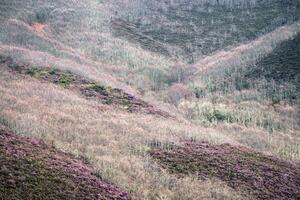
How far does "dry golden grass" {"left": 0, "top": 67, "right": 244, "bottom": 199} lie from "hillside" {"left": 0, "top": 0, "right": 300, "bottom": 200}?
3.3 inches

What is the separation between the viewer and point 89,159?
16.9 m

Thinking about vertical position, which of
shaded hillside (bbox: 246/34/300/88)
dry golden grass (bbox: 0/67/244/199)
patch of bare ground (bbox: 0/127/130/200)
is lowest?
shaded hillside (bbox: 246/34/300/88)

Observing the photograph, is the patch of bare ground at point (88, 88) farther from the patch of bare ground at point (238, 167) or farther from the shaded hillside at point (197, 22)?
the shaded hillside at point (197, 22)

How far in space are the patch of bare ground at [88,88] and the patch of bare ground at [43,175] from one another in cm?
1305

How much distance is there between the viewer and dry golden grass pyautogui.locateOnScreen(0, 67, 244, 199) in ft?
52.6

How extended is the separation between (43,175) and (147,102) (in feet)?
60.4

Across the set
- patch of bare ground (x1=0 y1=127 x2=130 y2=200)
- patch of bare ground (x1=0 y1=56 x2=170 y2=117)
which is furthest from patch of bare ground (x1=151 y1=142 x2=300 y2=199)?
patch of bare ground (x1=0 y1=56 x2=170 y2=117)

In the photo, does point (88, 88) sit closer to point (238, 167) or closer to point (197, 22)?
point (238, 167)

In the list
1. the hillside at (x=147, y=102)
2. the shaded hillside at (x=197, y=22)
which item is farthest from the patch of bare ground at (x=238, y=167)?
the shaded hillside at (x=197, y=22)

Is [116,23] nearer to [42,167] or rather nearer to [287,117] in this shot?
[287,117]

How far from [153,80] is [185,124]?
19.3 metres

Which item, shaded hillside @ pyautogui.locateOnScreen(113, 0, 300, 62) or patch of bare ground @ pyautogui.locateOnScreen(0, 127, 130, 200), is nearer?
patch of bare ground @ pyautogui.locateOnScreen(0, 127, 130, 200)

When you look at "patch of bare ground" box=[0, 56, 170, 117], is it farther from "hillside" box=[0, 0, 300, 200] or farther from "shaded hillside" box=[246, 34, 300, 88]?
"shaded hillside" box=[246, 34, 300, 88]

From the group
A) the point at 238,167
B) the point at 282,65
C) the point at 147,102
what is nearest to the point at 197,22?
the point at 282,65
